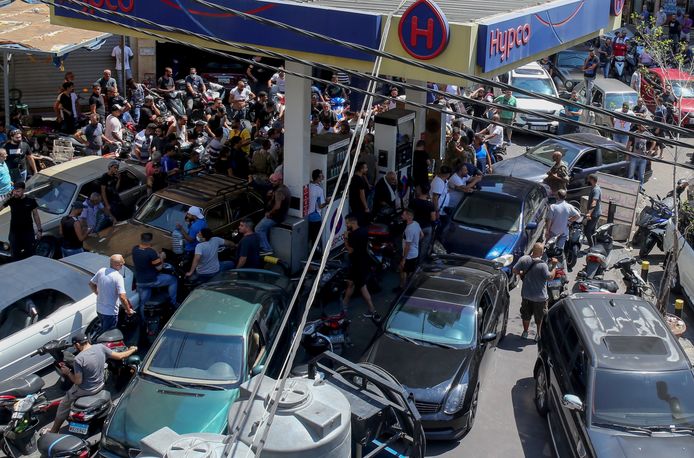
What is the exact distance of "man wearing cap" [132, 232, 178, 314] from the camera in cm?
1211

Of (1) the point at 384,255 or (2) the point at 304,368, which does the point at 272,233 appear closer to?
(1) the point at 384,255

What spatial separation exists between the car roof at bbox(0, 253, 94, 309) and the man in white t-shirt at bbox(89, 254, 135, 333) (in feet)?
1.08

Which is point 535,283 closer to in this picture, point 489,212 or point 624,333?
point 624,333

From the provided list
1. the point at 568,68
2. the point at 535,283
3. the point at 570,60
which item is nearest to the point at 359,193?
the point at 535,283

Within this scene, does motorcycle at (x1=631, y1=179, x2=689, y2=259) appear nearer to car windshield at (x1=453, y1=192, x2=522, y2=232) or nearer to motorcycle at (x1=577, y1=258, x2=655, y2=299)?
motorcycle at (x1=577, y1=258, x2=655, y2=299)

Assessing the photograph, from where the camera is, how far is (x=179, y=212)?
14.1 meters

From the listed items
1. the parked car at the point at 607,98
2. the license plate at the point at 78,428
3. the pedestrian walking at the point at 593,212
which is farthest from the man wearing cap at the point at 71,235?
the parked car at the point at 607,98

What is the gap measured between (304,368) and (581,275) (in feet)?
22.5

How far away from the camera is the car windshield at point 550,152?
18.8m

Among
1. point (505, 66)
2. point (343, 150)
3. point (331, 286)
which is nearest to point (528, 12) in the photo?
point (505, 66)

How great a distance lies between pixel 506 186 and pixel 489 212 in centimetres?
92

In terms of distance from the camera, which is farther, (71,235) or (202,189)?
(202,189)

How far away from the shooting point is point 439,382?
10.1 m

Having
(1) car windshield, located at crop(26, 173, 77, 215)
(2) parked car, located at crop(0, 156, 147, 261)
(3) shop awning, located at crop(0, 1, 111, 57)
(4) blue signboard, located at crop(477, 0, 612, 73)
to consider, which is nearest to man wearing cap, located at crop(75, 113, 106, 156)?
(3) shop awning, located at crop(0, 1, 111, 57)
